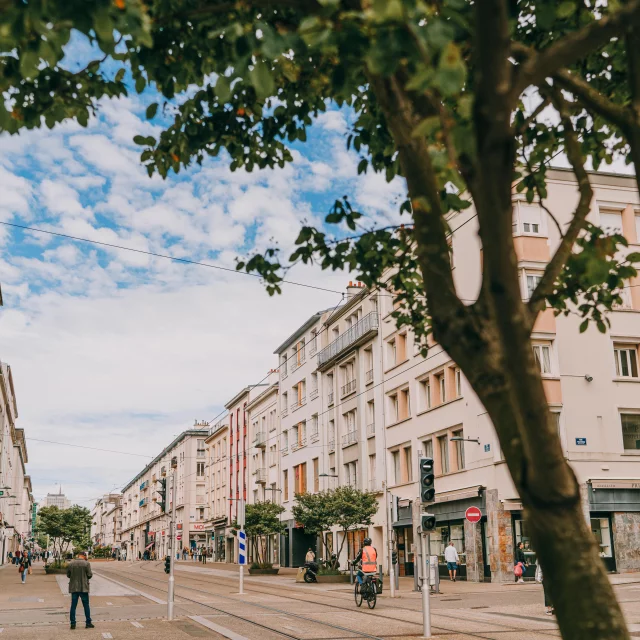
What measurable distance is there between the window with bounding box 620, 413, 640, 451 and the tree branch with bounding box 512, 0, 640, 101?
98.0 ft

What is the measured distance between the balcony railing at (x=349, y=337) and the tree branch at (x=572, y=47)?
40.2 meters

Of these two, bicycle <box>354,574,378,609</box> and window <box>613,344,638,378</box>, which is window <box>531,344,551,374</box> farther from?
bicycle <box>354,574,378,609</box>

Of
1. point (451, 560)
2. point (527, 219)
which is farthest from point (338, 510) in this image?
point (527, 219)

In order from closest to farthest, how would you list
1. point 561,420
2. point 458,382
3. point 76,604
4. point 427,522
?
point 427,522 < point 76,604 < point 561,420 < point 458,382

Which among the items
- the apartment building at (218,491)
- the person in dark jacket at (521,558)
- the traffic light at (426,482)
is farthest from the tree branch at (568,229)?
the apartment building at (218,491)

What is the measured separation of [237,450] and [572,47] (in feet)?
247

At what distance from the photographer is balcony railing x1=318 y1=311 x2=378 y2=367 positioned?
45062mm

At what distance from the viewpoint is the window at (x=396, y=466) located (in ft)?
136

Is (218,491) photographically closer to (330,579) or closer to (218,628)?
(330,579)

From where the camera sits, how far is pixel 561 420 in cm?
3130

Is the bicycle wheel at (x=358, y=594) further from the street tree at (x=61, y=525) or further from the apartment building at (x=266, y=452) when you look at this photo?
the apartment building at (x=266, y=452)

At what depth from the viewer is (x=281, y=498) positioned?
60.8 meters

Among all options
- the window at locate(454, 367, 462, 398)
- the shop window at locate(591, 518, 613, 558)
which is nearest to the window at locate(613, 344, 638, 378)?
the shop window at locate(591, 518, 613, 558)

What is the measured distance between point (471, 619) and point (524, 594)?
771 cm
